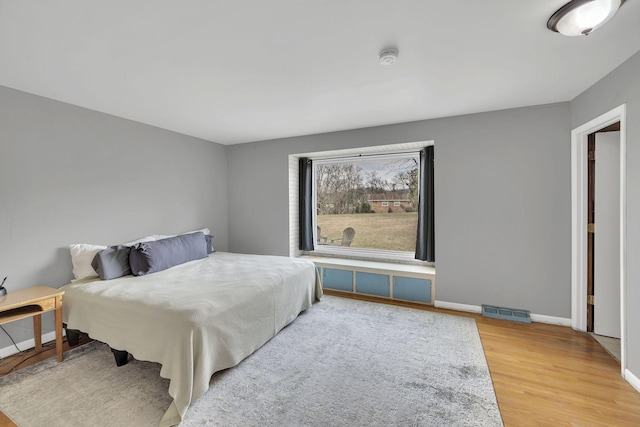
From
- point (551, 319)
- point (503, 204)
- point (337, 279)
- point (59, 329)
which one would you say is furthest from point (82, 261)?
point (551, 319)

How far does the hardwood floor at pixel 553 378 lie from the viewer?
65.2 inches

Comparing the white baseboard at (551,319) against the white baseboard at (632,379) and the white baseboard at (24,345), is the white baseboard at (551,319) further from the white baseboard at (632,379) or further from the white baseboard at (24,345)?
the white baseboard at (24,345)

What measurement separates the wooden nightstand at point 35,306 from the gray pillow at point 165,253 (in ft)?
2.06

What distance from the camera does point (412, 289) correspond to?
→ 11.6ft

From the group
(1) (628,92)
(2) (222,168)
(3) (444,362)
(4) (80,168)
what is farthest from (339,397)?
(2) (222,168)

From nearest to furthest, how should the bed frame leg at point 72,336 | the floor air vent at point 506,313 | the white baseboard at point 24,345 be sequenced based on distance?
the white baseboard at point 24,345 → the bed frame leg at point 72,336 → the floor air vent at point 506,313

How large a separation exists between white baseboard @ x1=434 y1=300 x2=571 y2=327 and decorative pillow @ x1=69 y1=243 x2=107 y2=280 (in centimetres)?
396

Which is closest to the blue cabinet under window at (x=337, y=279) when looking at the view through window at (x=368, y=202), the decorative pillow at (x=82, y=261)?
the view through window at (x=368, y=202)

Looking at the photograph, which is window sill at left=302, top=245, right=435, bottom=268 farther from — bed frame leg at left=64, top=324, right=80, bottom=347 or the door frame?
bed frame leg at left=64, top=324, right=80, bottom=347

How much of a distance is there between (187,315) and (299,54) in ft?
6.59

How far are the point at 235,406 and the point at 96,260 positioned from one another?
2093 mm

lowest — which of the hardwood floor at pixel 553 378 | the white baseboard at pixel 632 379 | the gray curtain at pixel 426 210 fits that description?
the hardwood floor at pixel 553 378

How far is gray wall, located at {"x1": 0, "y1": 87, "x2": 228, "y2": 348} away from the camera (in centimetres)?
240

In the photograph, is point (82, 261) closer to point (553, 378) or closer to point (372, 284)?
point (372, 284)
